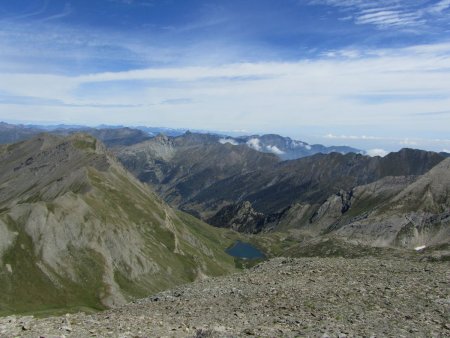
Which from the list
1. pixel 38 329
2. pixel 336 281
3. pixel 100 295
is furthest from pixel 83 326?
pixel 100 295

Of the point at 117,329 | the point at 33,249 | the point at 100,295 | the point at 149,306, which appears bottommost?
the point at 100,295

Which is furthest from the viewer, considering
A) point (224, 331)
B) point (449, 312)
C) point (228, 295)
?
point (228, 295)

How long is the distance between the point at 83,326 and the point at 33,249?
17890 centimetres

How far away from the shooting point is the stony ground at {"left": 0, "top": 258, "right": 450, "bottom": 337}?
1069 inches

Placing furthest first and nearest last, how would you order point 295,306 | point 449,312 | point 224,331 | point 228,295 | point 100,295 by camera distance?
1. point 100,295
2. point 228,295
3. point 295,306
4. point 449,312
5. point 224,331

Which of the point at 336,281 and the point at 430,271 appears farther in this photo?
the point at 430,271

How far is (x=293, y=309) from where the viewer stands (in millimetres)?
32656

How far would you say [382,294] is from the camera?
3459cm

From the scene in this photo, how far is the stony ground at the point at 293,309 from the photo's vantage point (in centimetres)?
2716

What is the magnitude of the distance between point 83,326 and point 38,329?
2.90m

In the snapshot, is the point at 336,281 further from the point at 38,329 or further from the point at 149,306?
the point at 38,329

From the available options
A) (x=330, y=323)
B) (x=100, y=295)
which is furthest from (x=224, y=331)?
(x=100, y=295)

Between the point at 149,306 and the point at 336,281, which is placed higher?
the point at 336,281

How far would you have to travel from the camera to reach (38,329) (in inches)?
1120
